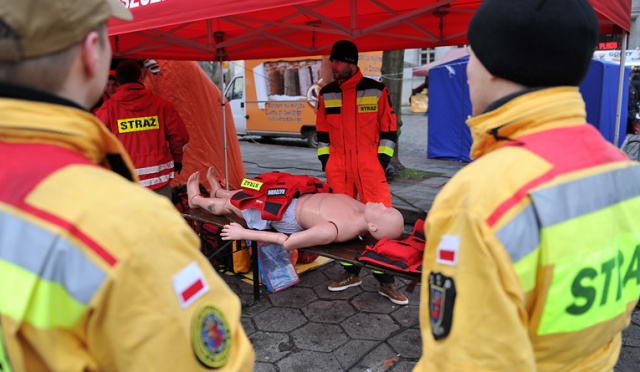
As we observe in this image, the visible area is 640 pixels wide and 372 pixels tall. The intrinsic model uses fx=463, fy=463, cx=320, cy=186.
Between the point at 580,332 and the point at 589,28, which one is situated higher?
the point at 589,28

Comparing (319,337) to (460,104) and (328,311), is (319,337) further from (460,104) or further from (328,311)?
(460,104)

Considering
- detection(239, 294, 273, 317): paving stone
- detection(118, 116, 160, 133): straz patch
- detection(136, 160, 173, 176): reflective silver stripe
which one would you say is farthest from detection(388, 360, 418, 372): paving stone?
detection(118, 116, 160, 133): straz patch

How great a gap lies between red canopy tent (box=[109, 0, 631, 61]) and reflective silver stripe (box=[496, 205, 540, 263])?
85.0 inches

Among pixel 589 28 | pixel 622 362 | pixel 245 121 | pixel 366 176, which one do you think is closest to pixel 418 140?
pixel 245 121

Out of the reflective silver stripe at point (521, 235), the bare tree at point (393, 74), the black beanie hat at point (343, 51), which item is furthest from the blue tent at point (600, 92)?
the reflective silver stripe at point (521, 235)

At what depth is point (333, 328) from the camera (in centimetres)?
337

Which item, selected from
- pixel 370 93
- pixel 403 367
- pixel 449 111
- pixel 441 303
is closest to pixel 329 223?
pixel 403 367

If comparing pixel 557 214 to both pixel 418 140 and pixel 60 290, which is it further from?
pixel 418 140

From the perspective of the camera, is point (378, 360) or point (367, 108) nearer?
point (378, 360)

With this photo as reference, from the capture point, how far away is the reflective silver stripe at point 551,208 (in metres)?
0.94

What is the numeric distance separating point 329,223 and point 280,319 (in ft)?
3.02

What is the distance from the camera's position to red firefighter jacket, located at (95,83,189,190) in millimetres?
3887

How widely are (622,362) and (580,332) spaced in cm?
240

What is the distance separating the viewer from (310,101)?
489 inches
